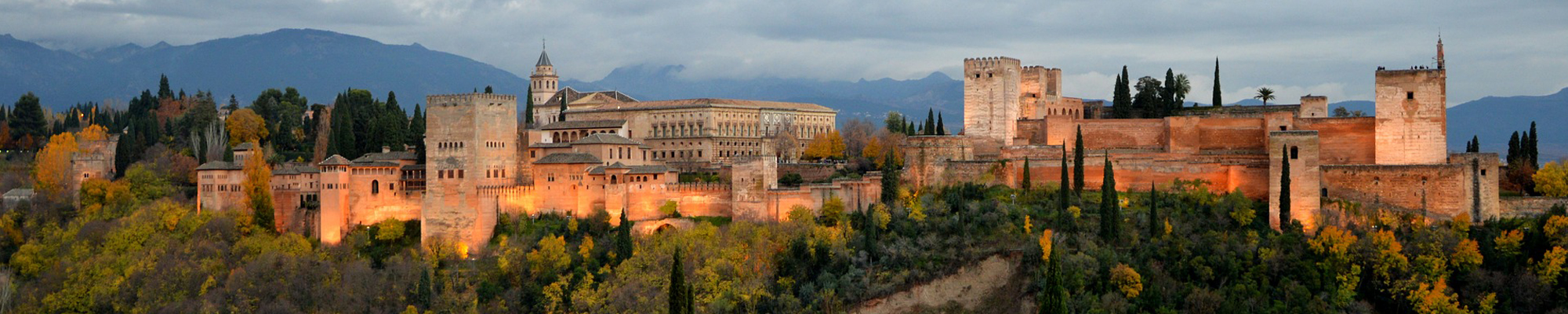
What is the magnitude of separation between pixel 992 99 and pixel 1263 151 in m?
9.14

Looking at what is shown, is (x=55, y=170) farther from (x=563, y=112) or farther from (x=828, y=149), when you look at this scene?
(x=828, y=149)

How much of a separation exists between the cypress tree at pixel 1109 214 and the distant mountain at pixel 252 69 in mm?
122833

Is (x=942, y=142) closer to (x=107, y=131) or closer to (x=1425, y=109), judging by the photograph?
(x=1425, y=109)

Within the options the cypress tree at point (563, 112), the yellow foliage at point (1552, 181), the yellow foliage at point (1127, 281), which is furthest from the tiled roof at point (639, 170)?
the yellow foliage at point (1552, 181)

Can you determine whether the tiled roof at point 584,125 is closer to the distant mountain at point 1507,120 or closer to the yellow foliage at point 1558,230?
the yellow foliage at point 1558,230

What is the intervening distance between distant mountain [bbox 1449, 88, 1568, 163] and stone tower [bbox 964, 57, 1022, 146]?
7360 cm

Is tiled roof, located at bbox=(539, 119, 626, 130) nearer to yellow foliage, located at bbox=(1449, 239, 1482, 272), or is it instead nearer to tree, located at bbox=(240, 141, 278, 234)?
tree, located at bbox=(240, 141, 278, 234)

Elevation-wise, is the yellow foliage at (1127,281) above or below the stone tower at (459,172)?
below

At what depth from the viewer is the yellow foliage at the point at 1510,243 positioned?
3634cm

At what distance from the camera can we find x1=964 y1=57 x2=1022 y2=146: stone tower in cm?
4794

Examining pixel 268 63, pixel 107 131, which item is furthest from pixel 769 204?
pixel 268 63

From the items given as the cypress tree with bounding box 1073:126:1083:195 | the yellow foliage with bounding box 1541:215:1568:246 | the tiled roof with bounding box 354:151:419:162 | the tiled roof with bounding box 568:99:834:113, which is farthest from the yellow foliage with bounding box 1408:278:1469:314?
the tiled roof with bounding box 568:99:834:113

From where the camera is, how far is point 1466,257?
36031mm

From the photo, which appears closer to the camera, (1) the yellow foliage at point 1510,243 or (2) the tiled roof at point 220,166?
(1) the yellow foliage at point 1510,243
